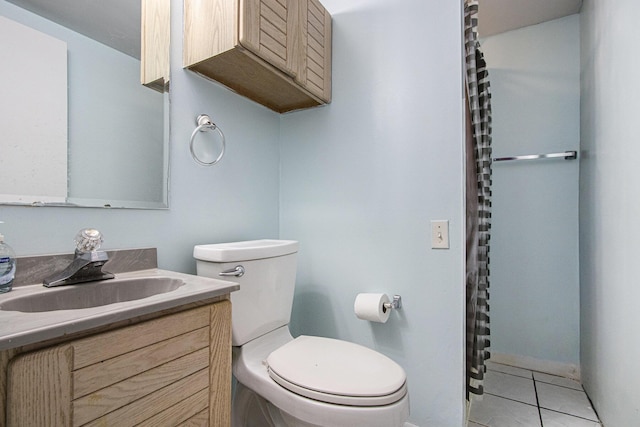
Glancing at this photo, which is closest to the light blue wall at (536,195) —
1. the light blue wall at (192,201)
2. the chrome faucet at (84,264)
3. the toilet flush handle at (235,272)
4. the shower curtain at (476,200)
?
the shower curtain at (476,200)

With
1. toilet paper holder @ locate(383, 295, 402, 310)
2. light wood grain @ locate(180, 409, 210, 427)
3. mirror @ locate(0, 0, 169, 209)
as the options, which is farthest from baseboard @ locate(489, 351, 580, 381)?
mirror @ locate(0, 0, 169, 209)

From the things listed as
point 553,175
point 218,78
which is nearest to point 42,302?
point 218,78

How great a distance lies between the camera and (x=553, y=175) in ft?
6.49

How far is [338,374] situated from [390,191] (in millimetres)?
827

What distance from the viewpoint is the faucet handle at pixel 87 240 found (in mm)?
859

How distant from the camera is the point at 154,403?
651mm

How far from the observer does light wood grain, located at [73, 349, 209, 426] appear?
553mm

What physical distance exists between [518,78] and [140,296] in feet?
8.25

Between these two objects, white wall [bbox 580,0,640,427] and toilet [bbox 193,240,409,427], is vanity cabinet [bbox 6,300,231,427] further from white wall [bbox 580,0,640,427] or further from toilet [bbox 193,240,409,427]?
white wall [bbox 580,0,640,427]

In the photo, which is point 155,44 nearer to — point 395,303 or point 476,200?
point 395,303

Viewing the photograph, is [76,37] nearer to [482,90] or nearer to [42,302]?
[42,302]

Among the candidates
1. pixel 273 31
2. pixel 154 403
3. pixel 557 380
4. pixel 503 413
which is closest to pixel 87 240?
pixel 154 403

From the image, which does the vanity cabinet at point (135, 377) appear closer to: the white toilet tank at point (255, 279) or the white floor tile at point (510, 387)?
the white toilet tank at point (255, 279)

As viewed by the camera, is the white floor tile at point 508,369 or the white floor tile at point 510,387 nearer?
the white floor tile at point 510,387
